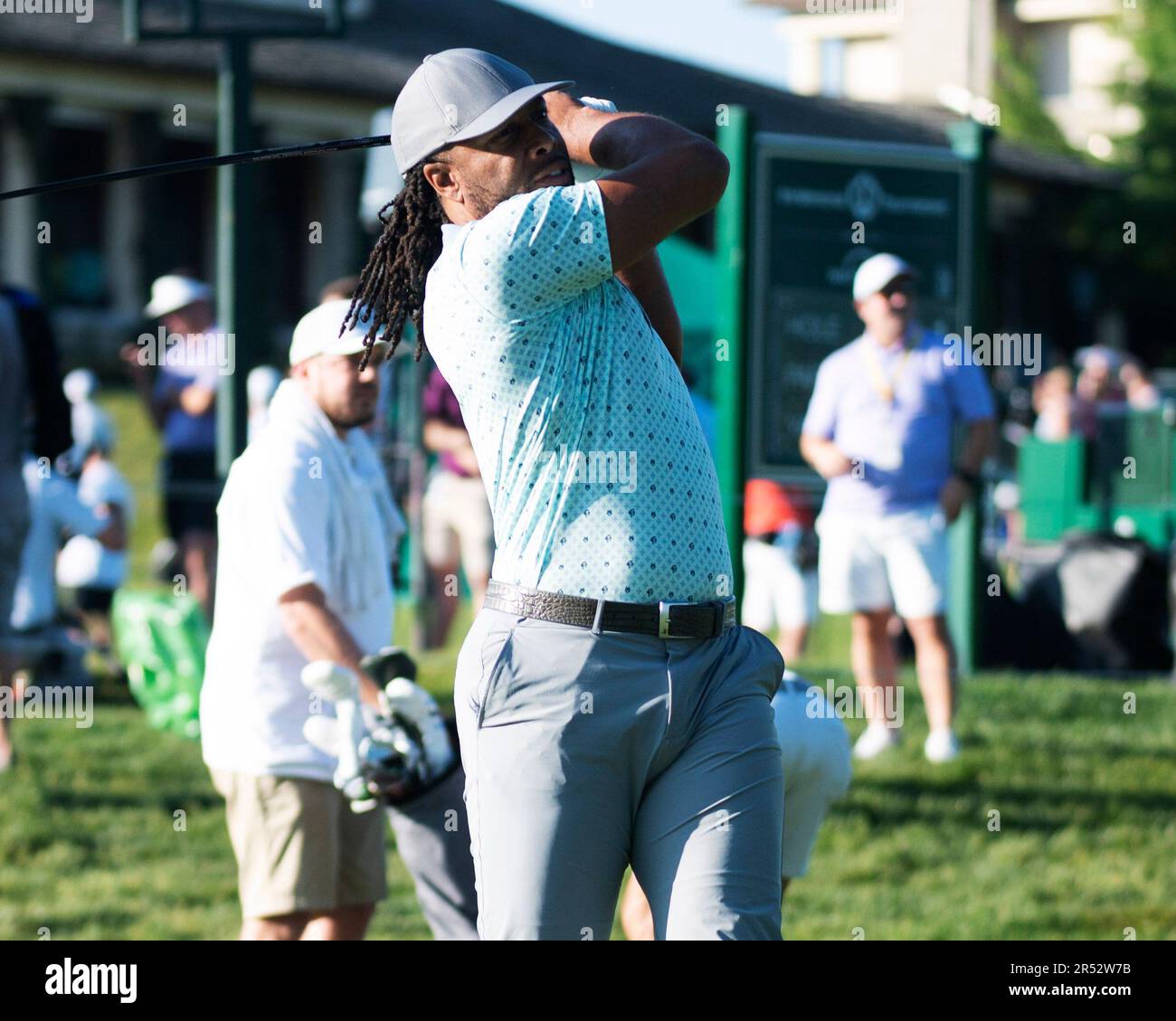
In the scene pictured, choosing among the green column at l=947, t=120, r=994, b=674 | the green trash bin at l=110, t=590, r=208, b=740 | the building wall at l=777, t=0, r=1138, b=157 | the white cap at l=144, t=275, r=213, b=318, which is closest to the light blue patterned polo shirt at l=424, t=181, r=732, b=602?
the green trash bin at l=110, t=590, r=208, b=740

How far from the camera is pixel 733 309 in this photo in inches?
345

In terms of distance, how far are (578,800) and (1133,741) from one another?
582 centimetres

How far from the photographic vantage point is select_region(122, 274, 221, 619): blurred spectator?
10531 millimetres

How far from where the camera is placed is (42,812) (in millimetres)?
7051

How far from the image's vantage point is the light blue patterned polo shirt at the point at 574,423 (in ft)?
10.5

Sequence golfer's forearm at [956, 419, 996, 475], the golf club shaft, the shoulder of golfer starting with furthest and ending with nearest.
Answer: golfer's forearm at [956, 419, 996, 475], the golf club shaft, the shoulder of golfer

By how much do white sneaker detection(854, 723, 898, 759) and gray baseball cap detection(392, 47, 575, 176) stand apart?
17.5 ft

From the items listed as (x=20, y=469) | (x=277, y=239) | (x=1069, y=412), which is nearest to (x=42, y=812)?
(x=20, y=469)

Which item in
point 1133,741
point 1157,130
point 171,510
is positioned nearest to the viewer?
point 1133,741

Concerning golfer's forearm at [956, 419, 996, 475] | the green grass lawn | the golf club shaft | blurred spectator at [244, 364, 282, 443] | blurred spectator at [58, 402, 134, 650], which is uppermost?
the golf club shaft

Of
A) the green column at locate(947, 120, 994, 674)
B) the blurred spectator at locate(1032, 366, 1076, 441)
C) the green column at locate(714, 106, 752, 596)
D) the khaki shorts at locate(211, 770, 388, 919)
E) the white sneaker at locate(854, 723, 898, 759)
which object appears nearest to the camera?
the khaki shorts at locate(211, 770, 388, 919)

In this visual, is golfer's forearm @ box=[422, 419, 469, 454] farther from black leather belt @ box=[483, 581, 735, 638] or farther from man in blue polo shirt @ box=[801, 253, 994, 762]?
black leather belt @ box=[483, 581, 735, 638]
